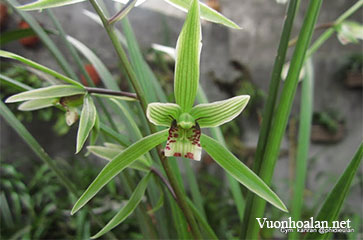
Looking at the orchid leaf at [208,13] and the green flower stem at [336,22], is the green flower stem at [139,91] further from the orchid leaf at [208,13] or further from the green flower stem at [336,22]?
the green flower stem at [336,22]

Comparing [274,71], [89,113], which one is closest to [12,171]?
[89,113]

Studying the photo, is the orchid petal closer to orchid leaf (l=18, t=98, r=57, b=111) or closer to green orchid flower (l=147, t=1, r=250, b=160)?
green orchid flower (l=147, t=1, r=250, b=160)

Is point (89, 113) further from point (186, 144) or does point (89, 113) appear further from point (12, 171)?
point (12, 171)

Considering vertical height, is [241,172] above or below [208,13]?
below

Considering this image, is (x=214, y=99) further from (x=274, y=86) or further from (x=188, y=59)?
(x=188, y=59)

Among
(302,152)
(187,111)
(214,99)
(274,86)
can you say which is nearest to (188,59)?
(187,111)
